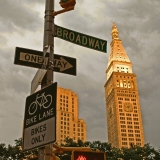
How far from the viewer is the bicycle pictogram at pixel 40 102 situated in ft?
15.7

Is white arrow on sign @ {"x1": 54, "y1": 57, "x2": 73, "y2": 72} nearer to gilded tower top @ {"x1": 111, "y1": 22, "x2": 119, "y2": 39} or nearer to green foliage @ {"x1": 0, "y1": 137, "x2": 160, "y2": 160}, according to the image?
green foliage @ {"x1": 0, "y1": 137, "x2": 160, "y2": 160}

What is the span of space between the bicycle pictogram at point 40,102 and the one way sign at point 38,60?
3.49ft

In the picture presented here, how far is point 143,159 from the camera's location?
39875 mm

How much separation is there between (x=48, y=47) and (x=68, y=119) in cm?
13728

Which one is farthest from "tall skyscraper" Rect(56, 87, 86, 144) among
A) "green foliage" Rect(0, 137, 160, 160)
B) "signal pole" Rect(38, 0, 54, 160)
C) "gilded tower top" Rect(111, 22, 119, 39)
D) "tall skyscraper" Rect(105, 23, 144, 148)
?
"signal pole" Rect(38, 0, 54, 160)

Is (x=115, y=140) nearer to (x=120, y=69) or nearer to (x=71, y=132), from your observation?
(x=71, y=132)

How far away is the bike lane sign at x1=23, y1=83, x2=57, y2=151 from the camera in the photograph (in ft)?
14.9

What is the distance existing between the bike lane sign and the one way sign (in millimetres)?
1029

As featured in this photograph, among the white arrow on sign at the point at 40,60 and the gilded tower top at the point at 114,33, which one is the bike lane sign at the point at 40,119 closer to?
the white arrow on sign at the point at 40,60

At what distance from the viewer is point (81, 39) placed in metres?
6.96

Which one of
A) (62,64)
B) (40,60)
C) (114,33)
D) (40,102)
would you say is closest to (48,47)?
(40,60)

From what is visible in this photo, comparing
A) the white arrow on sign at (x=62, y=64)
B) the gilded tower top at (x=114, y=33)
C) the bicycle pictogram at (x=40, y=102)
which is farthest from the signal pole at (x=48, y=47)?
the gilded tower top at (x=114, y=33)

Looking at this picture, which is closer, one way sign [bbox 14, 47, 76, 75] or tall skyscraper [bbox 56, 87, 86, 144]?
one way sign [bbox 14, 47, 76, 75]

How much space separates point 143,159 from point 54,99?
123 feet
